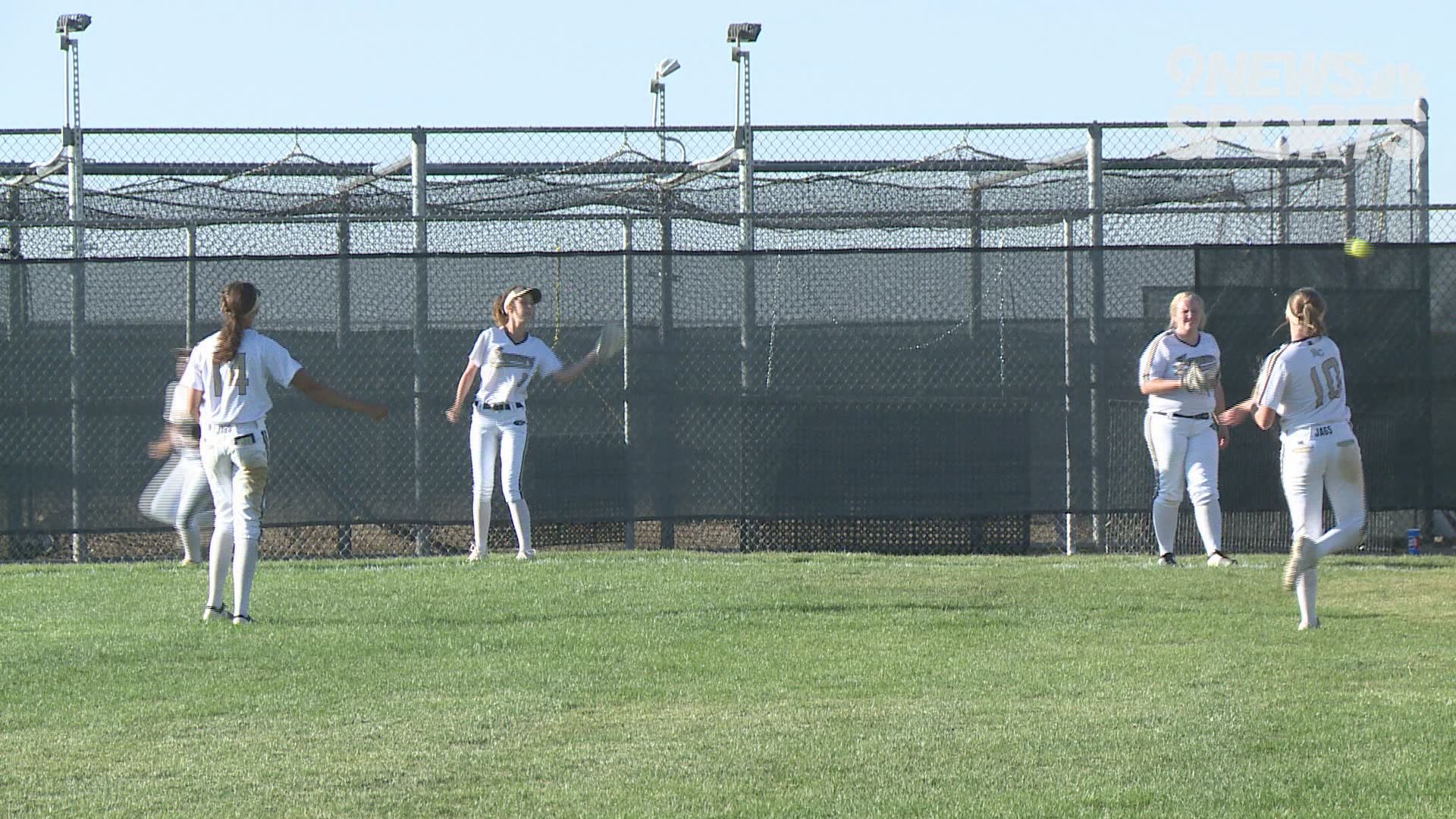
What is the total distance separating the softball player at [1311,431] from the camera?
8.32 m

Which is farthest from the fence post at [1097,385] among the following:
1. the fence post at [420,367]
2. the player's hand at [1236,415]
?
the fence post at [420,367]

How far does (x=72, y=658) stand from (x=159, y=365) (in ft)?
15.5

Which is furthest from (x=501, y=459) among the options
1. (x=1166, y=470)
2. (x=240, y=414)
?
(x=1166, y=470)

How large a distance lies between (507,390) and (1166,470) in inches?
171

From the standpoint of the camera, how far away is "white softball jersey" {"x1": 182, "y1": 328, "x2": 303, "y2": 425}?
860cm

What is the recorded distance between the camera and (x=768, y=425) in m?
12.2

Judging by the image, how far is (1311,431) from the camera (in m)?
8.38

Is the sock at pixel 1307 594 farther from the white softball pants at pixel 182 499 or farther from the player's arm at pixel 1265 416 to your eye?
the white softball pants at pixel 182 499

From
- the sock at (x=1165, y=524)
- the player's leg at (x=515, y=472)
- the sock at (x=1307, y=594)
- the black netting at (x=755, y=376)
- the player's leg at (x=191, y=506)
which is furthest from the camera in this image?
the black netting at (x=755, y=376)

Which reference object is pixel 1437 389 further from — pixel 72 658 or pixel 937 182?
pixel 72 658

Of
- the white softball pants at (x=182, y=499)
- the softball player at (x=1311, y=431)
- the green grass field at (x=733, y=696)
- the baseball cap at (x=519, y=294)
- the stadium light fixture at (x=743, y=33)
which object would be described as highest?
the stadium light fixture at (x=743, y=33)

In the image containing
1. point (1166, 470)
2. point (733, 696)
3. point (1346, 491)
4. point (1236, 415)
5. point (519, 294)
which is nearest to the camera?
point (733, 696)

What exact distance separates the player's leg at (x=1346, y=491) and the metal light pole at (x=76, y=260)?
8.25 m

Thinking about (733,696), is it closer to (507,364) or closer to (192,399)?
(192,399)
